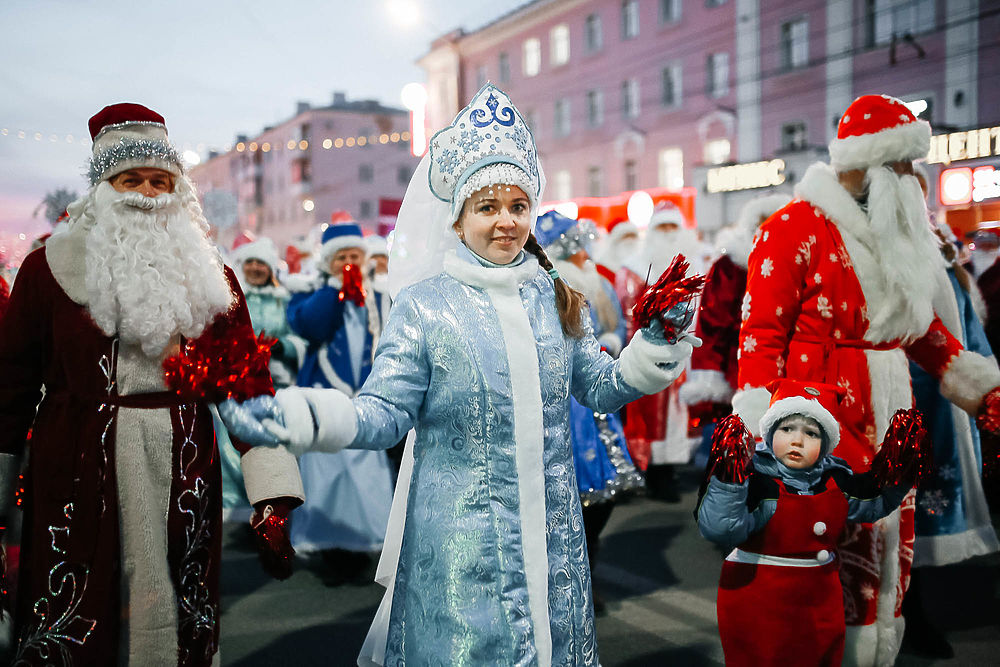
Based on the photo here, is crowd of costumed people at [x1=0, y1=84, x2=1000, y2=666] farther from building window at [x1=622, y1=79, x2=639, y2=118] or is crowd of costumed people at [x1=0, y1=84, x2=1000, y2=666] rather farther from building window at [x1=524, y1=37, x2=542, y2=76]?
building window at [x1=524, y1=37, x2=542, y2=76]

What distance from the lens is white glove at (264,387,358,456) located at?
182cm

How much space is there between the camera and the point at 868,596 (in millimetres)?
3244

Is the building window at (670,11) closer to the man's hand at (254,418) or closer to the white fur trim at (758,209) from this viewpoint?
the white fur trim at (758,209)

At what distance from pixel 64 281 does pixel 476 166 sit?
1.41m

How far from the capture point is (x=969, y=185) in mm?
12758

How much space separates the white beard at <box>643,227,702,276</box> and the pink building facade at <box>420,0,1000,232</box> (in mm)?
8194

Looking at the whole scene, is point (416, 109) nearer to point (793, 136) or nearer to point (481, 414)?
point (793, 136)

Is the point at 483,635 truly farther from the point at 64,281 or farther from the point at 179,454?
the point at 64,281

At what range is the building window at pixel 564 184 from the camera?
29.7 meters

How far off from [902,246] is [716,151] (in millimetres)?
20725

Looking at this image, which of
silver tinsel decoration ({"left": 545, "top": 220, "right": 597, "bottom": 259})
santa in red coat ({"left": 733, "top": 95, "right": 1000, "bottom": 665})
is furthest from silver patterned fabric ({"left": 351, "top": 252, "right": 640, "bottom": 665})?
silver tinsel decoration ({"left": 545, "top": 220, "right": 597, "bottom": 259})

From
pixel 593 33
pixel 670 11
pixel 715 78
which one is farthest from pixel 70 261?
pixel 593 33

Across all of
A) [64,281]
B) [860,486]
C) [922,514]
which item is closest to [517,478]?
[860,486]

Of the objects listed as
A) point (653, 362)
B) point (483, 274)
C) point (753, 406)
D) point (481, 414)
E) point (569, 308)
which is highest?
point (483, 274)
